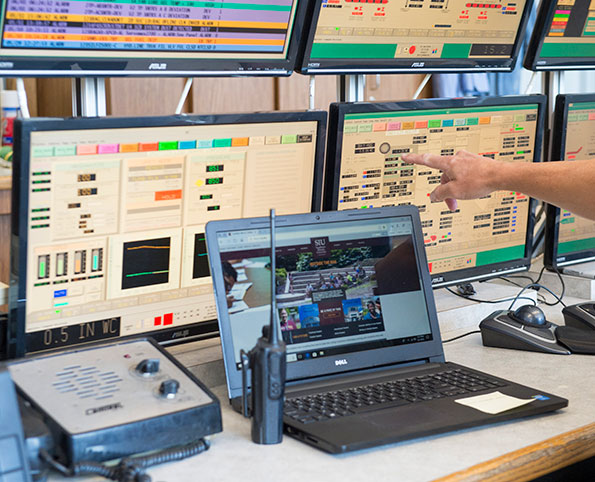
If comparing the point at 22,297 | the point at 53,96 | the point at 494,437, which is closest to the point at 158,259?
the point at 22,297

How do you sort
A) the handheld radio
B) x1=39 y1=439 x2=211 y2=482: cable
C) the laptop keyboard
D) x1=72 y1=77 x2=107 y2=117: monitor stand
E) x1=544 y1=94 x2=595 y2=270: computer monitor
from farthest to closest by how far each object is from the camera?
x1=544 y1=94 x2=595 y2=270: computer monitor → x1=72 y1=77 x2=107 y2=117: monitor stand → the laptop keyboard → the handheld radio → x1=39 y1=439 x2=211 y2=482: cable

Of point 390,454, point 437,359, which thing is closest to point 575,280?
point 437,359

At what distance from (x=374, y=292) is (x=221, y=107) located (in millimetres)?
2599

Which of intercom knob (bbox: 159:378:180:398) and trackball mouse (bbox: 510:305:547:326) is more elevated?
trackball mouse (bbox: 510:305:547:326)

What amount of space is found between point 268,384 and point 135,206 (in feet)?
1.28

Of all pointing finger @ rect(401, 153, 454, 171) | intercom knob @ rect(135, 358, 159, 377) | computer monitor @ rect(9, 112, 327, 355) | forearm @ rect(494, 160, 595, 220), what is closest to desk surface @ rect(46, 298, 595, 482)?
intercom knob @ rect(135, 358, 159, 377)

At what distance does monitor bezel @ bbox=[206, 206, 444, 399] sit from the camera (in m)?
1.24

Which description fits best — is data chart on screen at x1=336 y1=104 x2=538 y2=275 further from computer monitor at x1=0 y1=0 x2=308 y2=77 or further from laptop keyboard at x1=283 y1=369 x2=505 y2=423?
laptop keyboard at x1=283 y1=369 x2=505 y2=423

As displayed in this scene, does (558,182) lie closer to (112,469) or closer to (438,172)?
(438,172)

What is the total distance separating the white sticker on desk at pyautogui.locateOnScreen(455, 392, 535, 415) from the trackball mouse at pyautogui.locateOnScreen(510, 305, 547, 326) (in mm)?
349

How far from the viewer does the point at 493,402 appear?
4.05 feet

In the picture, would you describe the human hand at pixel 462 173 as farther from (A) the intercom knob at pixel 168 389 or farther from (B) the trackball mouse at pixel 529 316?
(A) the intercom knob at pixel 168 389

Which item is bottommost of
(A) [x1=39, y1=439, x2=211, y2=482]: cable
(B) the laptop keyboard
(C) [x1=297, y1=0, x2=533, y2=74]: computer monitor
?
(A) [x1=39, y1=439, x2=211, y2=482]: cable

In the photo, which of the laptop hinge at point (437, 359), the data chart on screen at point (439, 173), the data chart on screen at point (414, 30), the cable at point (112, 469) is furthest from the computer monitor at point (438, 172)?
the cable at point (112, 469)
